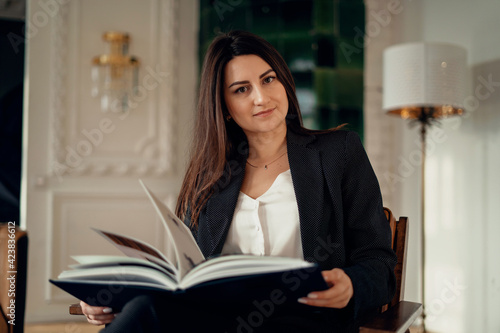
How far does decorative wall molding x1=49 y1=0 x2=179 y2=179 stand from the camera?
3334 millimetres

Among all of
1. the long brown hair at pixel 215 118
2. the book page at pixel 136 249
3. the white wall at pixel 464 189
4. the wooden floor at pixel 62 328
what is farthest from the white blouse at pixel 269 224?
the wooden floor at pixel 62 328

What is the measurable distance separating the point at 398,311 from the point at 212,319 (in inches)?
16.5

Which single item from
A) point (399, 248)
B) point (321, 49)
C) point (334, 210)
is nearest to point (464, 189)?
point (321, 49)

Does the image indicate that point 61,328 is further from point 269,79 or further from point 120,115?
point 269,79

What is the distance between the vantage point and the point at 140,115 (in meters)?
3.54

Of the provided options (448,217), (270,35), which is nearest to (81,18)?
(270,35)

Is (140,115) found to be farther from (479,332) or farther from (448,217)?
(479,332)

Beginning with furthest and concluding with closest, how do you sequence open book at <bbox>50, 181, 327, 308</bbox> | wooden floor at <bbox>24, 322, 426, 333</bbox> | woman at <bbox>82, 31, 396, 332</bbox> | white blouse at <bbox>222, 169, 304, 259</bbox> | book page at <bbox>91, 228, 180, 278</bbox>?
wooden floor at <bbox>24, 322, 426, 333</bbox>
white blouse at <bbox>222, 169, 304, 259</bbox>
woman at <bbox>82, 31, 396, 332</bbox>
book page at <bbox>91, 228, 180, 278</bbox>
open book at <bbox>50, 181, 327, 308</bbox>

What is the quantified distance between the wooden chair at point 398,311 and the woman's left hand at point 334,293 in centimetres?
7

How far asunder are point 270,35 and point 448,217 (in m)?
1.68

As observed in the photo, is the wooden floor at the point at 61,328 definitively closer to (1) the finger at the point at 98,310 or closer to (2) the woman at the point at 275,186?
(2) the woman at the point at 275,186

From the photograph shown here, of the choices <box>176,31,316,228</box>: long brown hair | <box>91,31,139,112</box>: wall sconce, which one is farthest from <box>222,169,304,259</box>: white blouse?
<box>91,31,139,112</box>: wall sconce

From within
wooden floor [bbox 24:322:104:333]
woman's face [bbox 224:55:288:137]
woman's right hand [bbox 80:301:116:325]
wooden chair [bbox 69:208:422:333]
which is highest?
woman's face [bbox 224:55:288:137]

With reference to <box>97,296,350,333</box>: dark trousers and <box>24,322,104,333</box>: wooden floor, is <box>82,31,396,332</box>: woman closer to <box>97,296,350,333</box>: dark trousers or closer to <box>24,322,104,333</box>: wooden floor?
<box>97,296,350,333</box>: dark trousers
